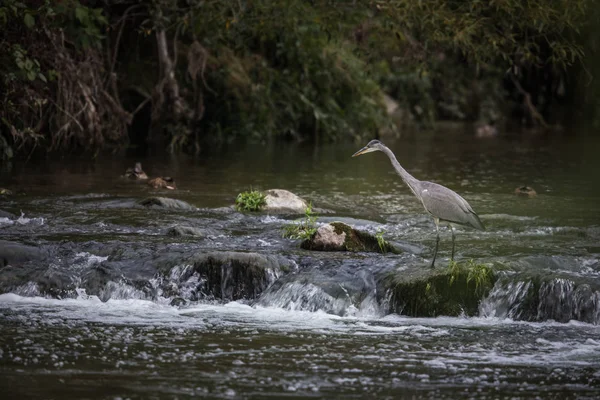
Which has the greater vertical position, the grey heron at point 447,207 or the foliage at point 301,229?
the grey heron at point 447,207

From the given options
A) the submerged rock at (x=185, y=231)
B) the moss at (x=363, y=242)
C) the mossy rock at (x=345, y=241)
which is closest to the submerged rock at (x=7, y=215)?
the submerged rock at (x=185, y=231)

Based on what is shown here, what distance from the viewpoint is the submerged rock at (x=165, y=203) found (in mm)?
12391

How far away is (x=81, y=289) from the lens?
28.2ft

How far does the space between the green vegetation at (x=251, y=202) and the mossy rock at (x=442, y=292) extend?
422cm

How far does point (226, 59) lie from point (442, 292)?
14.7m

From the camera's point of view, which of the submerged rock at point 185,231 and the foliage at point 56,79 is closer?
the submerged rock at point 185,231

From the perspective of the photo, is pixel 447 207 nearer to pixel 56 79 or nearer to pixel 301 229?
pixel 301 229

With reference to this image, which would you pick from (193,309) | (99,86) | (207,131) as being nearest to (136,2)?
(99,86)

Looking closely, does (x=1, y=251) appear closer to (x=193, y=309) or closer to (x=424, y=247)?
(x=193, y=309)

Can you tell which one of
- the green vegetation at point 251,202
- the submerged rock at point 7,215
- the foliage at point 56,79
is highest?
the foliage at point 56,79

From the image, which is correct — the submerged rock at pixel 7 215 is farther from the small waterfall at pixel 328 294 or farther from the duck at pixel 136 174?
the small waterfall at pixel 328 294

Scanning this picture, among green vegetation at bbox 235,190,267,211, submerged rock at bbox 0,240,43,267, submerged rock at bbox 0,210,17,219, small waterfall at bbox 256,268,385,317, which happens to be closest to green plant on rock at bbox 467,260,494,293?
small waterfall at bbox 256,268,385,317

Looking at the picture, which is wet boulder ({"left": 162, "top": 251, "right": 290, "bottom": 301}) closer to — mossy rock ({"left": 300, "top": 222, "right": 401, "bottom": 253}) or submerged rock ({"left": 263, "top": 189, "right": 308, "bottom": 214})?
mossy rock ({"left": 300, "top": 222, "right": 401, "bottom": 253})

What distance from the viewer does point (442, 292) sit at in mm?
8109
